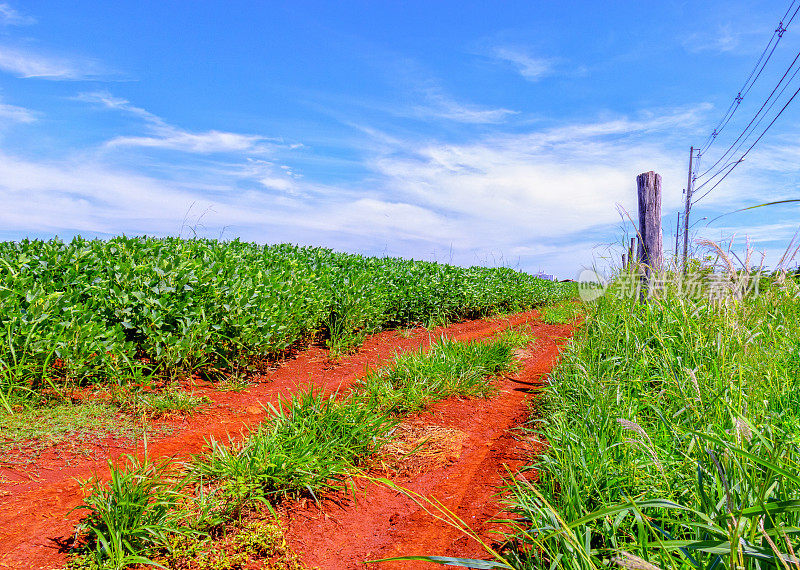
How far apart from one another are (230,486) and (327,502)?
25.2 inches

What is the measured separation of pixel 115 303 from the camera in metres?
5.22

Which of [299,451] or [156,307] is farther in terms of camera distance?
[156,307]

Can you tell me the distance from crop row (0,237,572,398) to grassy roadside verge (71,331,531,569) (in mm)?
1950

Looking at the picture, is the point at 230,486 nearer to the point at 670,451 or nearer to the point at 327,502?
the point at 327,502

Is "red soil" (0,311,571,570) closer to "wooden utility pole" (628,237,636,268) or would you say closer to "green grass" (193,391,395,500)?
"green grass" (193,391,395,500)

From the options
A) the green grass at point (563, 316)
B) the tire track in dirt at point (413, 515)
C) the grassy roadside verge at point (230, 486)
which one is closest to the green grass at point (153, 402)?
the grassy roadside verge at point (230, 486)

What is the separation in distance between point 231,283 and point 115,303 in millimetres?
1309

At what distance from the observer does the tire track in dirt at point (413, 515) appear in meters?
2.73

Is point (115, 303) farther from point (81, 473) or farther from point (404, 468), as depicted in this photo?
point (404, 468)

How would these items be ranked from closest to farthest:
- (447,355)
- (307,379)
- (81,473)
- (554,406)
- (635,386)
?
1. (81,473)
2. (635,386)
3. (554,406)
4. (447,355)
5. (307,379)

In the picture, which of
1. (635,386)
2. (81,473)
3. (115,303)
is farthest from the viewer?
(115,303)

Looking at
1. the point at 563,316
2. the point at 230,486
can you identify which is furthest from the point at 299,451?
the point at 563,316

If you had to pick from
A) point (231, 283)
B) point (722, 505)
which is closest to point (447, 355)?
point (231, 283)

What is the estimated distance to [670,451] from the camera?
2.96 m
